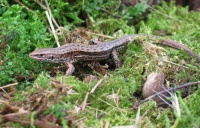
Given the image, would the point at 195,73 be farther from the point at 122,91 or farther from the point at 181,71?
the point at 122,91

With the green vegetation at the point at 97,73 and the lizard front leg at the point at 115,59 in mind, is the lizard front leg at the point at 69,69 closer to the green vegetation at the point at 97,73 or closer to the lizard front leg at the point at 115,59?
the green vegetation at the point at 97,73

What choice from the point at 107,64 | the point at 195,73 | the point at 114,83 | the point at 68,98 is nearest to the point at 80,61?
the point at 107,64

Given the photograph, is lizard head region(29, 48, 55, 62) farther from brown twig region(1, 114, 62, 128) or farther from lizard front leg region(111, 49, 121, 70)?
brown twig region(1, 114, 62, 128)

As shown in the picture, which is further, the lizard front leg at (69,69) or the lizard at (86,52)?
the lizard at (86,52)

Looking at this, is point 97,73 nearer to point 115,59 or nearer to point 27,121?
point 115,59

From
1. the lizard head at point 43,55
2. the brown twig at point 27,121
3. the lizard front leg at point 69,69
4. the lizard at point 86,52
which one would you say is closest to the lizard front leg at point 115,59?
the lizard at point 86,52

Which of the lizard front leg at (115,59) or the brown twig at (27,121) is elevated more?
the brown twig at (27,121)

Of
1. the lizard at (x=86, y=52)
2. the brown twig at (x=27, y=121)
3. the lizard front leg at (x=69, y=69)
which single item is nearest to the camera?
the brown twig at (x=27, y=121)
